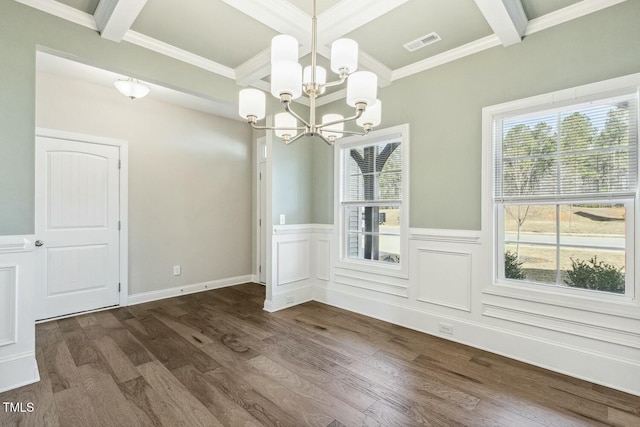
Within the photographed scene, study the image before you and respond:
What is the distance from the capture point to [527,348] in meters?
2.44

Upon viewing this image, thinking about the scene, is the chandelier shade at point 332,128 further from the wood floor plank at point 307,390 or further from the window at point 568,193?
the wood floor plank at point 307,390

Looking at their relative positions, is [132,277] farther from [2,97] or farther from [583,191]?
[583,191]

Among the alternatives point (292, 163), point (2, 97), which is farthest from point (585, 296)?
point (2, 97)

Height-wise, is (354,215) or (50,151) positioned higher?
(50,151)

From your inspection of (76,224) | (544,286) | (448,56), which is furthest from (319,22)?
(76,224)

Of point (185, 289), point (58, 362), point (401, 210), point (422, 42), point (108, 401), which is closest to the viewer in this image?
point (108, 401)

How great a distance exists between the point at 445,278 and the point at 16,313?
352 centimetres

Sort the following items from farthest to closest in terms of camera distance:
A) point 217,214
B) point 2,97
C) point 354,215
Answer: point 217,214
point 354,215
point 2,97

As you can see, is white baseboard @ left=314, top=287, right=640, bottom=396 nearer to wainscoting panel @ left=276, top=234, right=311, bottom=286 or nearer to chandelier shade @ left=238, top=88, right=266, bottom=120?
wainscoting panel @ left=276, top=234, right=311, bottom=286

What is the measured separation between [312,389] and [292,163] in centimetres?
270

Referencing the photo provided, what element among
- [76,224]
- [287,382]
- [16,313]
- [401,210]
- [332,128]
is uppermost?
[332,128]

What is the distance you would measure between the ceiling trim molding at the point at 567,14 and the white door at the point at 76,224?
4693 mm

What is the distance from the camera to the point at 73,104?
352 centimetres

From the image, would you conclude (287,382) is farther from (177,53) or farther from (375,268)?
(177,53)
